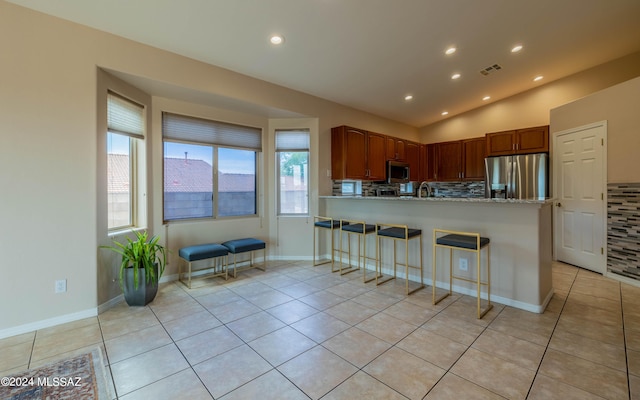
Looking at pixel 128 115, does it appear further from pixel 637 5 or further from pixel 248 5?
pixel 637 5

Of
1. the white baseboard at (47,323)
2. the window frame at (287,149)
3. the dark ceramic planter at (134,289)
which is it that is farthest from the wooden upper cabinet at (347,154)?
the white baseboard at (47,323)

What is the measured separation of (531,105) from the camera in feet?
17.6

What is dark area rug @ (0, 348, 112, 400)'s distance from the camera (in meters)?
1.63

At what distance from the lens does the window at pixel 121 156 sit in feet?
9.79

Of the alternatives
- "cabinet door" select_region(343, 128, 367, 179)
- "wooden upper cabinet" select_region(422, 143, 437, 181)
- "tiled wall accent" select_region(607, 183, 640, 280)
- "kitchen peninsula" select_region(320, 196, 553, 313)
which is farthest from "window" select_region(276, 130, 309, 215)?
"tiled wall accent" select_region(607, 183, 640, 280)

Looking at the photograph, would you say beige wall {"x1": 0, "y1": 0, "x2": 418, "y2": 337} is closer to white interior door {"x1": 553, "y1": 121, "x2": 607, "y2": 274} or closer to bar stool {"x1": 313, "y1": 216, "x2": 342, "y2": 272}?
bar stool {"x1": 313, "y1": 216, "x2": 342, "y2": 272}

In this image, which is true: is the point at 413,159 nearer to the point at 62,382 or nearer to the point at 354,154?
the point at 354,154

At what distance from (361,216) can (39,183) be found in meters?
3.61

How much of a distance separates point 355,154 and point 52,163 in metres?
3.87

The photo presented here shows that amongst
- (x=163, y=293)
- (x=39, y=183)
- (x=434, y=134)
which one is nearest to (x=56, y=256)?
(x=39, y=183)

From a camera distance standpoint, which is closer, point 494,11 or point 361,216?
point 494,11

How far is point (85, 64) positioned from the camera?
260cm

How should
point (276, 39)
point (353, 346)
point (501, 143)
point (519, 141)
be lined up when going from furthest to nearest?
point (501, 143)
point (519, 141)
point (276, 39)
point (353, 346)

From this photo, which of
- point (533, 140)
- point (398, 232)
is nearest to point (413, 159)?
point (533, 140)
